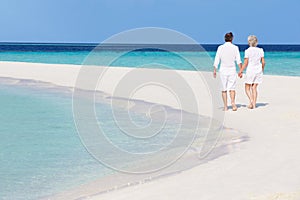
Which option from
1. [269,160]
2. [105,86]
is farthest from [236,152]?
[105,86]

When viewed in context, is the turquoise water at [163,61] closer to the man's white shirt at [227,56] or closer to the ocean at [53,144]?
the ocean at [53,144]

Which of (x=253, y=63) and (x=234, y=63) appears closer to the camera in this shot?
(x=234, y=63)

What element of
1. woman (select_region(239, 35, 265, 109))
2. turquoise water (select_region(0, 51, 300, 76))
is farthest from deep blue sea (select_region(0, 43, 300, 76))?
woman (select_region(239, 35, 265, 109))

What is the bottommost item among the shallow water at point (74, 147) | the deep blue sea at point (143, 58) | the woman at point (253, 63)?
the deep blue sea at point (143, 58)

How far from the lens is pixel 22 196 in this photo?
543cm

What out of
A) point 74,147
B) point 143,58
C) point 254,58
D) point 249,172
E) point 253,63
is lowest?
point 143,58

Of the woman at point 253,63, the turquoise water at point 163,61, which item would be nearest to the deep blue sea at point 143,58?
the turquoise water at point 163,61

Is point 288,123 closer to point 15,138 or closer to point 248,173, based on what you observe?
point 248,173

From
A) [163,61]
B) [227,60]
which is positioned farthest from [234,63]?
[163,61]

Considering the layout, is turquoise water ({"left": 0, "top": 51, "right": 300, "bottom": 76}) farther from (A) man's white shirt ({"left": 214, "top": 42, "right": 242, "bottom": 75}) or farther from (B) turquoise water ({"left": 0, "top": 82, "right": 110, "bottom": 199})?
(B) turquoise water ({"left": 0, "top": 82, "right": 110, "bottom": 199})

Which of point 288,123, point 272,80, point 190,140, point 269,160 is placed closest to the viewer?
point 269,160

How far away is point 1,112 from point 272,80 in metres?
11.4

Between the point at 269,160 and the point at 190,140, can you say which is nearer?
the point at 269,160

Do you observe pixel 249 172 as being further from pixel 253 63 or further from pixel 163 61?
pixel 163 61
